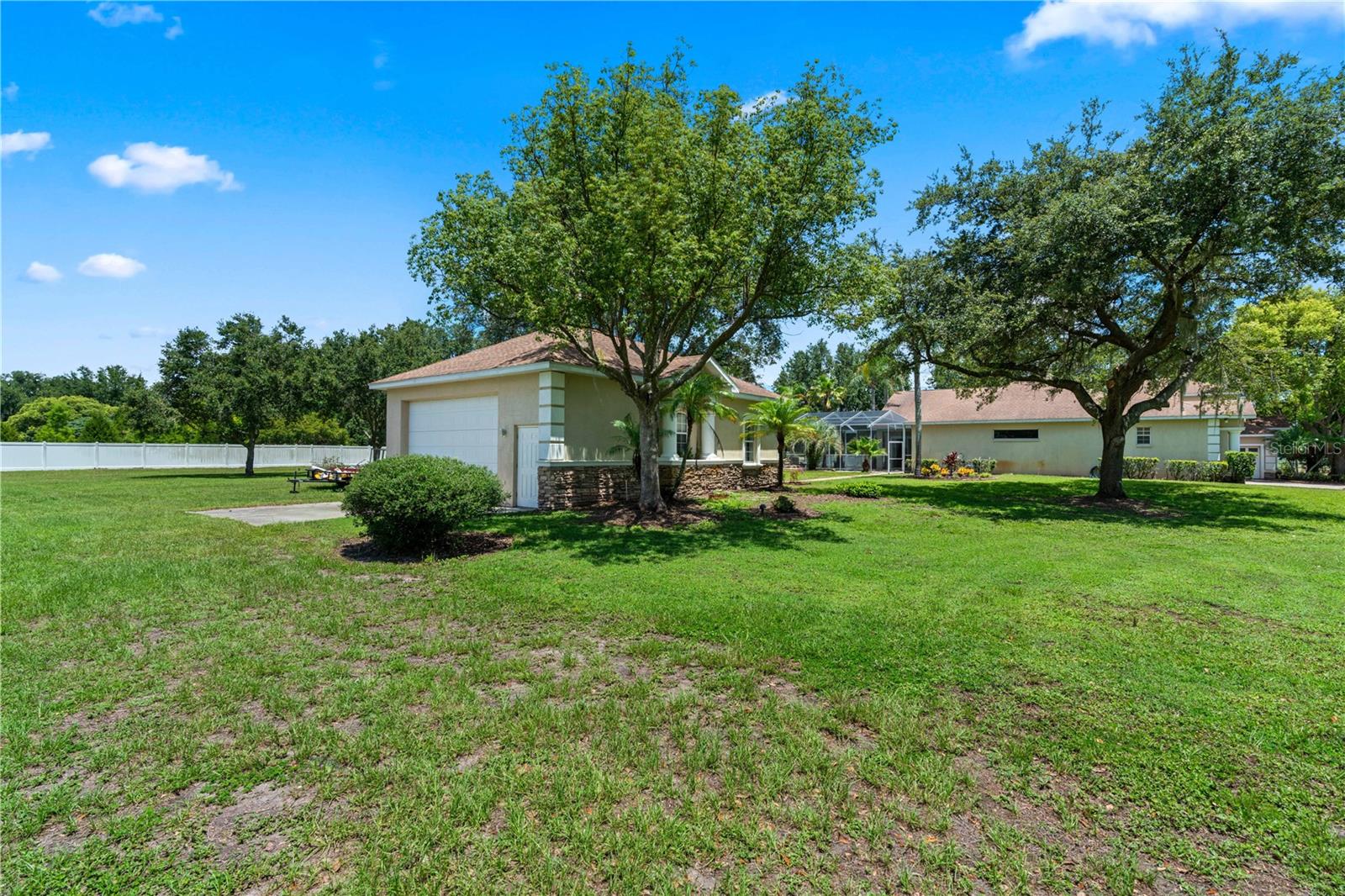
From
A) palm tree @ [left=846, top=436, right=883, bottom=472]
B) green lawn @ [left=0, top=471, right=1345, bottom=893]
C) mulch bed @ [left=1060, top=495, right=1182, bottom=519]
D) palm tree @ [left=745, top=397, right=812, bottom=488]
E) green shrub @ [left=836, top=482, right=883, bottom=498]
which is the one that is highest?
palm tree @ [left=745, top=397, right=812, bottom=488]

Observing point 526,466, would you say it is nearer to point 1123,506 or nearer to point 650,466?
point 650,466

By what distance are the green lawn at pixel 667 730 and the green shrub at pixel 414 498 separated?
42.4 inches

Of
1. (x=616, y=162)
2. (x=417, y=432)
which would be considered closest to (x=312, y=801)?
(x=616, y=162)

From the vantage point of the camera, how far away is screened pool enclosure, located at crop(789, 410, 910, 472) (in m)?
31.4

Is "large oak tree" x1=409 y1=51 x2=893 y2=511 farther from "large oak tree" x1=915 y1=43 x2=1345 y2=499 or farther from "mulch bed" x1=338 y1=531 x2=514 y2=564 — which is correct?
"large oak tree" x1=915 y1=43 x2=1345 y2=499

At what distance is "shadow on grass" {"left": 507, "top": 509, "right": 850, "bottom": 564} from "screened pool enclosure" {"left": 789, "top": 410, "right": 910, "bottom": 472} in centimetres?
1907

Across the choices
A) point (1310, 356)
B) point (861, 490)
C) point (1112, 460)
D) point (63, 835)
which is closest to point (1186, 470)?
point (1310, 356)

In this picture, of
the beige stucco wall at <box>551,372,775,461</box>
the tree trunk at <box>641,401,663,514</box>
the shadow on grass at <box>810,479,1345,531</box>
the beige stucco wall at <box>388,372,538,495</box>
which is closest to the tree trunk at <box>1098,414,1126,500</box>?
the shadow on grass at <box>810,479,1345,531</box>

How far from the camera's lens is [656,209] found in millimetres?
9930

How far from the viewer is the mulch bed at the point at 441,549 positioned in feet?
28.4

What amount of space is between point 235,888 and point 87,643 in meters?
4.03

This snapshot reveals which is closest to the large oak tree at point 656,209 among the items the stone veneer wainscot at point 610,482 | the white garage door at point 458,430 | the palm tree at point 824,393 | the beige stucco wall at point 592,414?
the beige stucco wall at point 592,414

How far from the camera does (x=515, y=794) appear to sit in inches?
116

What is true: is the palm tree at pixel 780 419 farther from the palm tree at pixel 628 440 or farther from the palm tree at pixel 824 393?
the palm tree at pixel 824 393
